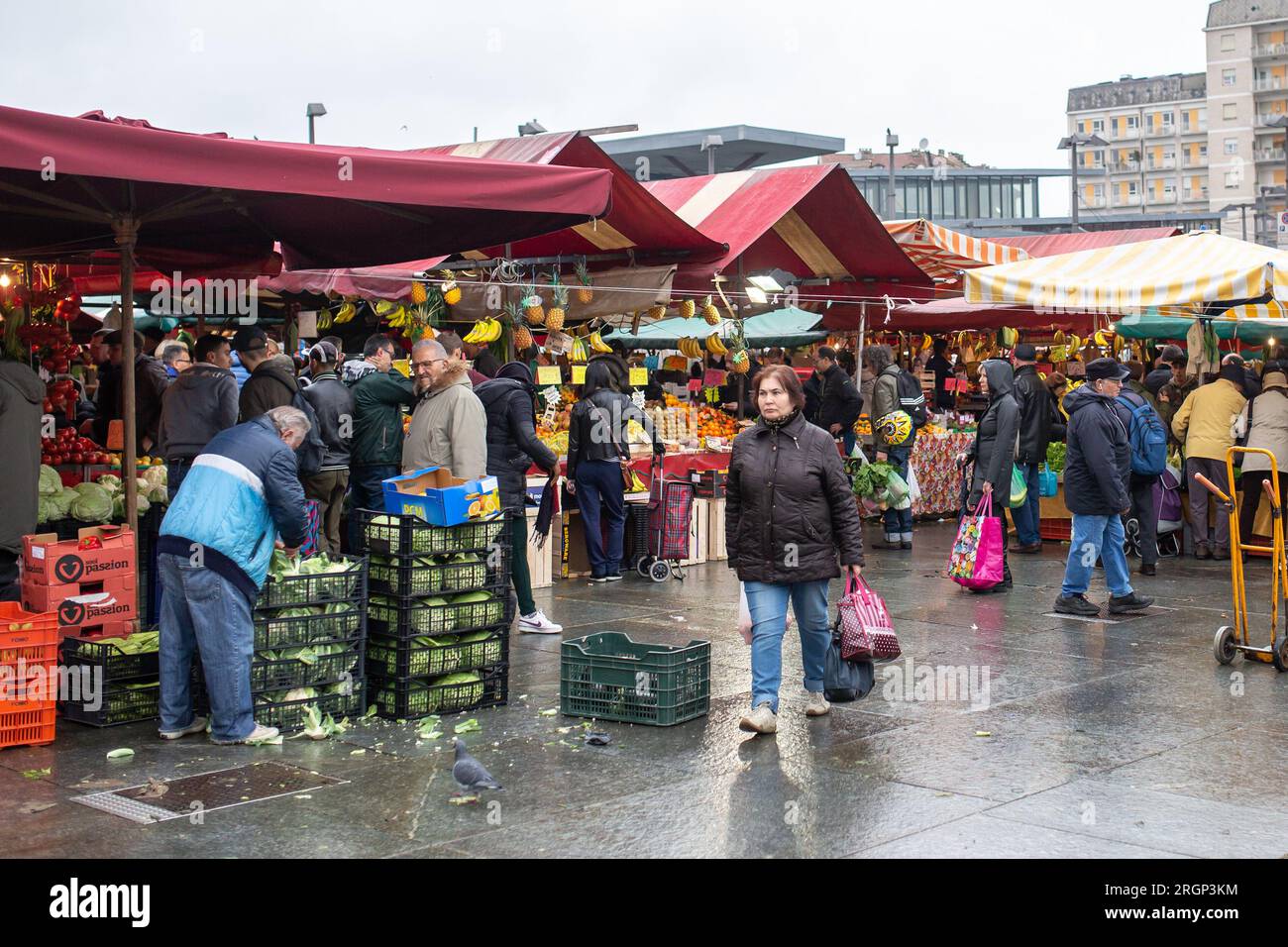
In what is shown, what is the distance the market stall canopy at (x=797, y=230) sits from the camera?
13.5 m

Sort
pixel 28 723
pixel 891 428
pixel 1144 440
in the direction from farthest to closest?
pixel 891 428
pixel 1144 440
pixel 28 723

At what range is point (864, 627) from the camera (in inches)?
270

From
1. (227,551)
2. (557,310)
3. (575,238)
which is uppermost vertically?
(575,238)

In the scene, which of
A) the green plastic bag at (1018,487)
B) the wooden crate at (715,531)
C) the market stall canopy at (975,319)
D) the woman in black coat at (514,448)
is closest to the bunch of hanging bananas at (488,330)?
the wooden crate at (715,531)

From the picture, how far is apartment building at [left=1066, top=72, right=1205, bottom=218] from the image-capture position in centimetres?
12794

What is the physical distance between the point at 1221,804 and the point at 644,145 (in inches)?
1878

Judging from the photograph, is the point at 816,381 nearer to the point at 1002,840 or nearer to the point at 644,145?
the point at 1002,840

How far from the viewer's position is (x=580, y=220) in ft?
27.0

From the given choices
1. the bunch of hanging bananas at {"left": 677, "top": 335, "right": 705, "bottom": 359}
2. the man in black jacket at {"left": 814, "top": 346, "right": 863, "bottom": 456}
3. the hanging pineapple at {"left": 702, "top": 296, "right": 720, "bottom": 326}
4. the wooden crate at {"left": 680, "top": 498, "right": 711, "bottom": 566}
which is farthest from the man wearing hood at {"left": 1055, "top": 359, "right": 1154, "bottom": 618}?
the bunch of hanging bananas at {"left": 677, "top": 335, "right": 705, "bottom": 359}

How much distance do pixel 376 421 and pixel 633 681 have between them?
318 centimetres

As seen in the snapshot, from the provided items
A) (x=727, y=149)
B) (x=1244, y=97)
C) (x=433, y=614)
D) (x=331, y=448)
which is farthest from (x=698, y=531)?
→ (x=1244, y=97)

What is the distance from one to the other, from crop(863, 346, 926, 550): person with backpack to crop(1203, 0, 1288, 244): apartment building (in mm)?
106031

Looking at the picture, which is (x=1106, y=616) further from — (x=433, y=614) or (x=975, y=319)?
(x=975, y=319)

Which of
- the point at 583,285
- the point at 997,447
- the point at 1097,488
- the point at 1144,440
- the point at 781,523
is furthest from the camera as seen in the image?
the point at 583,285
